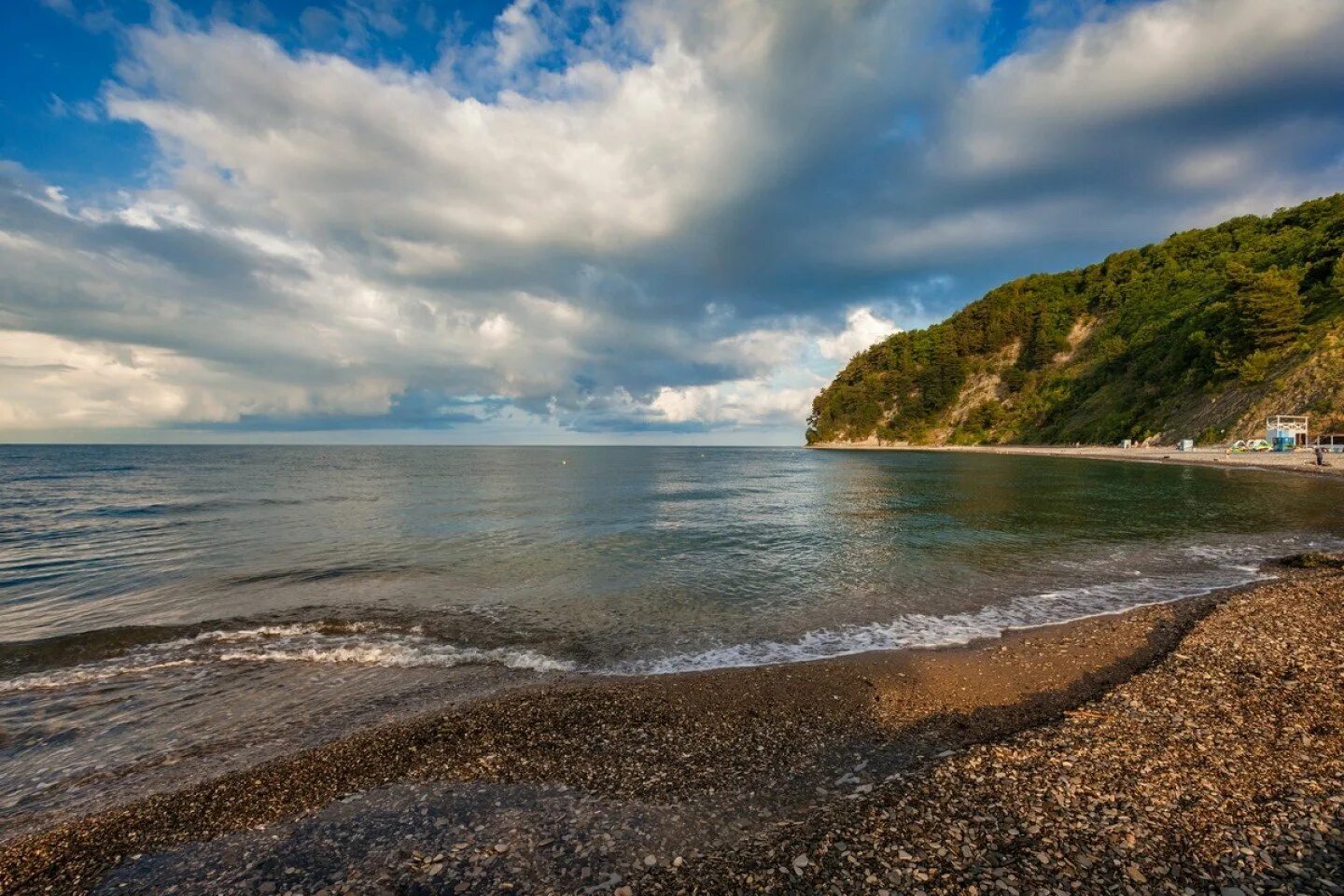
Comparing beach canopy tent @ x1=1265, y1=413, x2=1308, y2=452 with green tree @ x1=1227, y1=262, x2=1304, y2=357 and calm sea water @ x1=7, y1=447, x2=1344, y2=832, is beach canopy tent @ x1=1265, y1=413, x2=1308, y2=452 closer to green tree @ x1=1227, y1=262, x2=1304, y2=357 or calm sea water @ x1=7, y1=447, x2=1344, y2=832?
green tree @ x1=1227, y1=262, x2=1304, y2=357

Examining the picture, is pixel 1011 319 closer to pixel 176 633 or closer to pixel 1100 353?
pixel 1100 353

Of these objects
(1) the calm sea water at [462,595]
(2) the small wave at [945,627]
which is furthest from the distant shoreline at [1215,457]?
(2) the small wave at [945,627]

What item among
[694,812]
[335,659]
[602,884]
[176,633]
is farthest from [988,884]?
[176,633]

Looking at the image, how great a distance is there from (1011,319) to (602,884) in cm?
21724

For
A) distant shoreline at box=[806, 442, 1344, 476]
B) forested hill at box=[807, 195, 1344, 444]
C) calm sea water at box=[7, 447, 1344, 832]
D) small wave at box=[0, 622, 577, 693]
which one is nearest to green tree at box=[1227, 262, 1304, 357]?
forested hill at box=[807, 195, 1344, 444]

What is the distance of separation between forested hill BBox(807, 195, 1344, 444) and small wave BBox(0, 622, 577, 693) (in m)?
114

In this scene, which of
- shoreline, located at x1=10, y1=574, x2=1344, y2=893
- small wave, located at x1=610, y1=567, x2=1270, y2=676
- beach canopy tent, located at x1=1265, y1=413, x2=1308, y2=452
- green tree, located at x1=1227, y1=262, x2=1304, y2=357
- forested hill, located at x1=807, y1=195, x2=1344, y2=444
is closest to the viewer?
shoreline, located at x1=10, y1=574, x2=1344, y2=893

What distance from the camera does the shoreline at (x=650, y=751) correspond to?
776cm

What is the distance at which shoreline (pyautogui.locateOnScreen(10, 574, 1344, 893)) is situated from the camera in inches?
305

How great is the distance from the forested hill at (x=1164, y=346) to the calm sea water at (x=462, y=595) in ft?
201

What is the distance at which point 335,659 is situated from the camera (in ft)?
50.1

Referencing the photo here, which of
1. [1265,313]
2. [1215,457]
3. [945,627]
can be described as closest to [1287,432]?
[1215,457]

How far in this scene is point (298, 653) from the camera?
15789 mm

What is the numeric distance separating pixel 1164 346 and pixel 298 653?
162m
